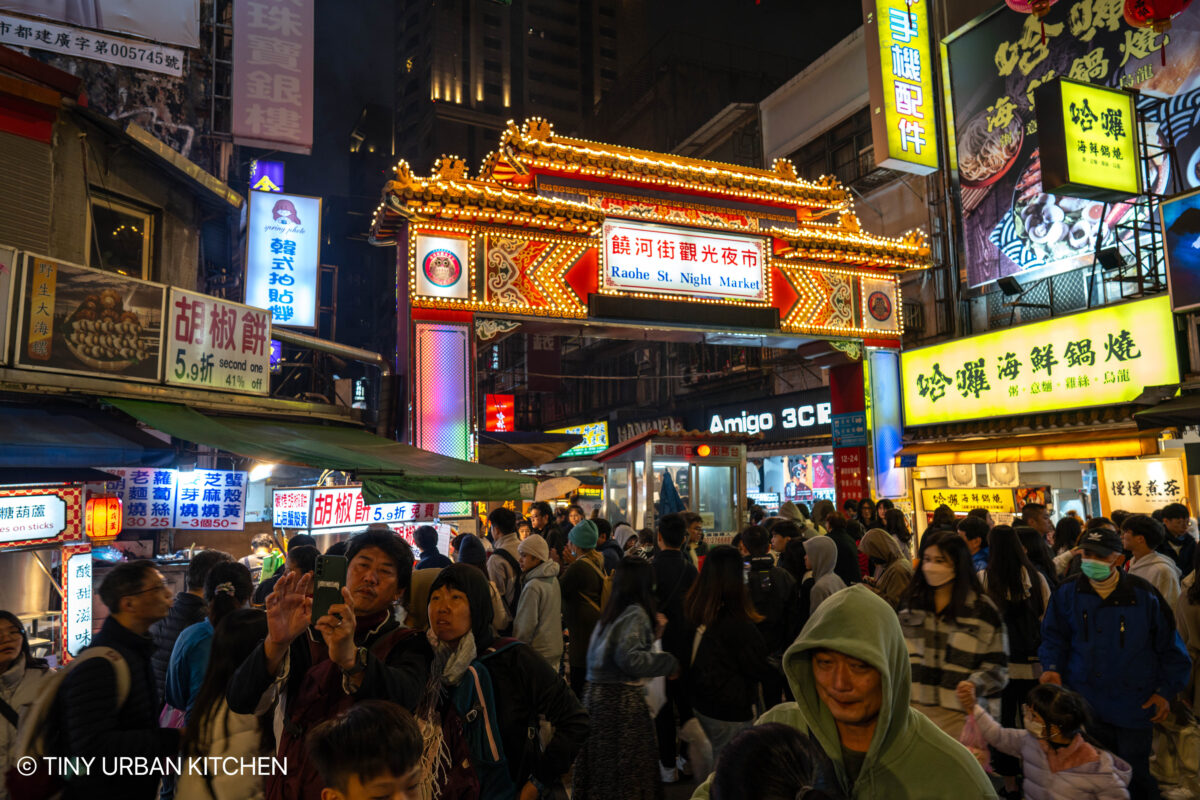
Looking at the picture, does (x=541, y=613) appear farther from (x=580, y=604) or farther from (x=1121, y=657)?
(x=1121, y=657)

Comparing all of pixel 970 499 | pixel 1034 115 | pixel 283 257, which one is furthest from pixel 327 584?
pixel 1034 115

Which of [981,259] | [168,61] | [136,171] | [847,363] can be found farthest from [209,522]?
[981,259]

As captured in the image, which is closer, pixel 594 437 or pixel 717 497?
pixel 717 497

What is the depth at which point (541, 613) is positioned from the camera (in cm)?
604

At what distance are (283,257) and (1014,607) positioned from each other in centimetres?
1321

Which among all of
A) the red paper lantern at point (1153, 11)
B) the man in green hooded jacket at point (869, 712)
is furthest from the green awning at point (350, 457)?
the red paper lantern at point (1153, 11)

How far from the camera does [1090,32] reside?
1558 centimetres

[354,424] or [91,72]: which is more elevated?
[91,72]

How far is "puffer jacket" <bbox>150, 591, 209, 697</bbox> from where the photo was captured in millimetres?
4446

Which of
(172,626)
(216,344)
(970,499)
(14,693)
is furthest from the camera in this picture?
(970,499)

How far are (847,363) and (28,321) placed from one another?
1580 centimetres

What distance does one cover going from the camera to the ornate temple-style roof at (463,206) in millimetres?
14281

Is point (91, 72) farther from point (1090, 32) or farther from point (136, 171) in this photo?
point (1090, 32)

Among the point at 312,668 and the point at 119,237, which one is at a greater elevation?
the point at 119,237
